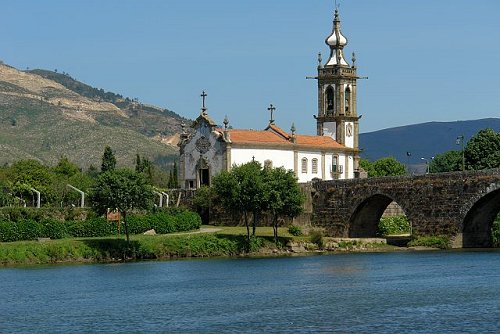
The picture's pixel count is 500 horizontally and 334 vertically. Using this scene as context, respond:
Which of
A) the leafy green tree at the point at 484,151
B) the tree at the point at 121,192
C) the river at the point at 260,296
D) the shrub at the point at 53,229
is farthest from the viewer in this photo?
the leafy green tree at the point at 484,151

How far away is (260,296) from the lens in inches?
2638

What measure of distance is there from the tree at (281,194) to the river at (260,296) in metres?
7.58

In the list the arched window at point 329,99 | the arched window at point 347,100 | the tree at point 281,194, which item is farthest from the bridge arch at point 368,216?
the arched window at point 347,100

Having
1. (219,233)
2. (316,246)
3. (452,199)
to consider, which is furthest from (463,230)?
(219,233)

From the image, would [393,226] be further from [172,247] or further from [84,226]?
[84,226]

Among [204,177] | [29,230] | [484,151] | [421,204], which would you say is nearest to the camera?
[29,230]

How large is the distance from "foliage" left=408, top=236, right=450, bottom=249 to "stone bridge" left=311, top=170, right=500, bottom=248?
0.44 metres

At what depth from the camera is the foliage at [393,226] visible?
11569cm

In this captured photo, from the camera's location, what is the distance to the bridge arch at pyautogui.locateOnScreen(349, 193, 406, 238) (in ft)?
361

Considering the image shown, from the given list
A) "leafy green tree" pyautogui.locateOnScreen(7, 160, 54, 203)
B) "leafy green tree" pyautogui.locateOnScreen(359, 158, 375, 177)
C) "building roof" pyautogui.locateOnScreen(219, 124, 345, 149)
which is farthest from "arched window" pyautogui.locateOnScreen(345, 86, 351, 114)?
"leafy green tree" pyautogui.locateOnScreen(7, 160, 54, 203)

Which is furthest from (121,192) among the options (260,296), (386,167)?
(386,167)

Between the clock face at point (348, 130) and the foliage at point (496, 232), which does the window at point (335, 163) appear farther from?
the foliage at point (496, 232)

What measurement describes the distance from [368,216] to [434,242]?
1167cm

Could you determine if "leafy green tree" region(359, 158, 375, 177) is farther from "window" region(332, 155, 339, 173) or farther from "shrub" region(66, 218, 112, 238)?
"shrub" region(66, 218, 112, 238)
